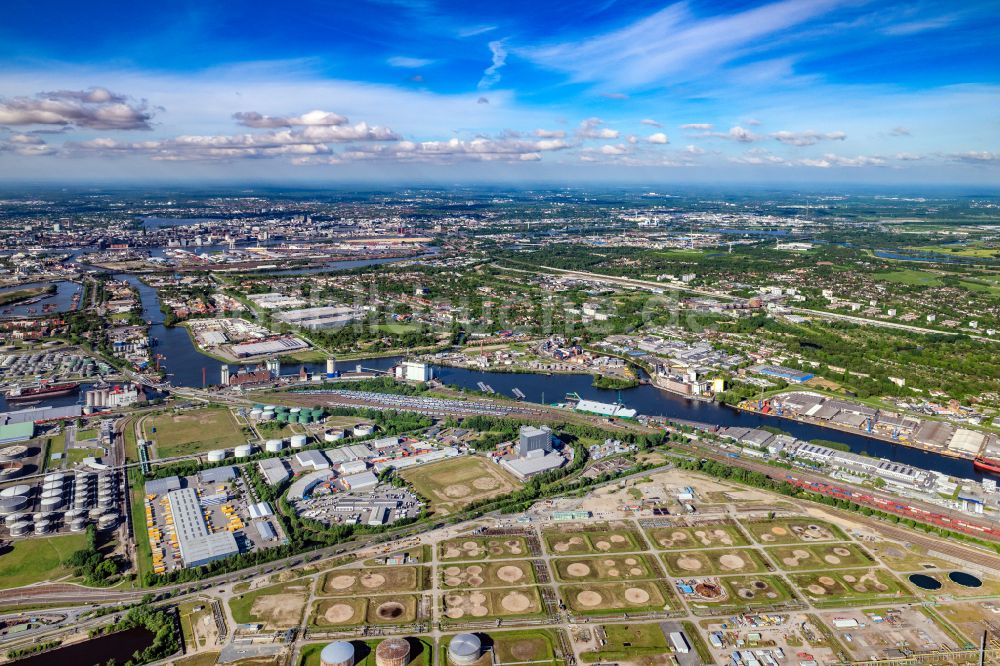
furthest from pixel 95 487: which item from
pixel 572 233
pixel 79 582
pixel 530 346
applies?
pixel 572 233

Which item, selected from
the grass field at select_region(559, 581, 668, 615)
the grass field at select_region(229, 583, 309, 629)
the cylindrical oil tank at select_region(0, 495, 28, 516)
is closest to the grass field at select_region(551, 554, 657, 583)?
the grass field at select_region(559, 581, 668, 615)

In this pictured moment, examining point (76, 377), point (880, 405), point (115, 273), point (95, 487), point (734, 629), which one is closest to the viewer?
point (734, 629)

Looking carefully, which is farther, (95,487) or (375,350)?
(375,350)

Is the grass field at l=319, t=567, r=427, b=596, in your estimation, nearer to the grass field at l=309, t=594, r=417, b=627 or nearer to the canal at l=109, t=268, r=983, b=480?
the grass field at l=309, t=594, r=417, b=627

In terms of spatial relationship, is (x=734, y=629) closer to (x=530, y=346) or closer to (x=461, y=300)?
(x=530, y=346)

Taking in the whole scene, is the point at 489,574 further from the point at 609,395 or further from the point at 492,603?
the point at 609,395

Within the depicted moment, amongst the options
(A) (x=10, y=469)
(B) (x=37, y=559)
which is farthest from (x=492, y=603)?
(A) (x=10, y=469)
